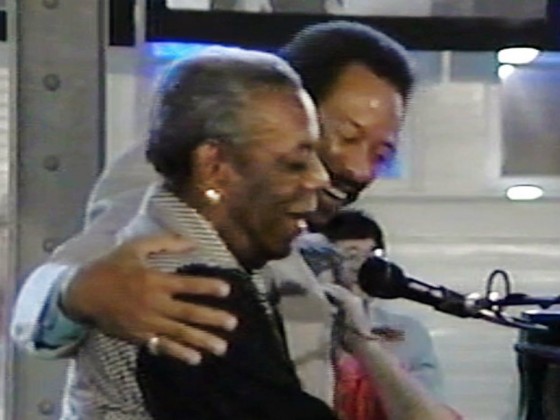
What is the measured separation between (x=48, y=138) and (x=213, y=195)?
674 millimetres

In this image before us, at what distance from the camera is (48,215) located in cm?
143

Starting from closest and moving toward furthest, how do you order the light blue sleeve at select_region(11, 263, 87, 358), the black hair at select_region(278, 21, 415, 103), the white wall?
1. the light blue sleeve at select_region(11, 263, 87, 358)
2. the black hair at select_region(278, 21, 415, 103)
3. the white wall

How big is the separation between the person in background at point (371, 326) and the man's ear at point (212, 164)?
199 mm

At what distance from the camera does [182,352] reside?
2.45ft

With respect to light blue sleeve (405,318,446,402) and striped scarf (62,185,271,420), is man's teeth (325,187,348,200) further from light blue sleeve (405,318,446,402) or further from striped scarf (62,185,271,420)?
light blue sleeve (405,318,446,402)

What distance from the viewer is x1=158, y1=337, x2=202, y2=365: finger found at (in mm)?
746

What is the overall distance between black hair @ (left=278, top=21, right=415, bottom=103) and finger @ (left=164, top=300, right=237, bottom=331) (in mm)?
249

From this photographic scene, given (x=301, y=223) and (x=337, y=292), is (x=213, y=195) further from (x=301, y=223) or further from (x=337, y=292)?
(x=337, y=292)

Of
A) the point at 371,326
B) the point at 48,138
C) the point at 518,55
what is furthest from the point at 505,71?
the point at 371,326

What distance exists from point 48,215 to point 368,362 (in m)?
0.59

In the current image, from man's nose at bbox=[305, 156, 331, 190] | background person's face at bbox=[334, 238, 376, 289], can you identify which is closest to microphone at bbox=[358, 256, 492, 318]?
background person's face at bbox=[334, 238, 376, 289]

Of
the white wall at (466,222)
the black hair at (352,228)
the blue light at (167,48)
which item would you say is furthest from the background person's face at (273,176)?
the white wall at (466,222)

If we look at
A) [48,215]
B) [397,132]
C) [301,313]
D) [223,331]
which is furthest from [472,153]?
[223,331]

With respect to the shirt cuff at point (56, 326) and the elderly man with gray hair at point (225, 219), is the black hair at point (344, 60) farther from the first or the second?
the shirt cuff at point (56, 326)
